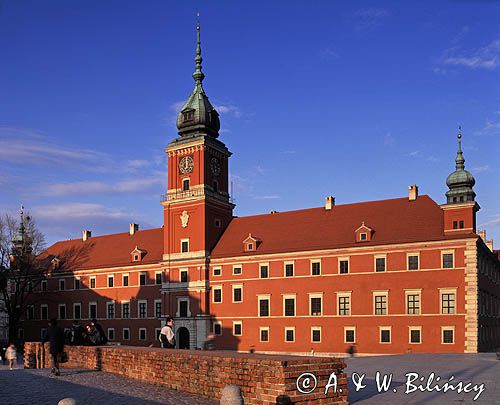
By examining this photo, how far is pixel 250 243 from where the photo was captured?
50312 mm

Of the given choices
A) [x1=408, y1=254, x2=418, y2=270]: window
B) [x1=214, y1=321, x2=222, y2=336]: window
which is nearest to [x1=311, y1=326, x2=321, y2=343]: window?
[x1=408, y1=254, x2=418, y2=270]: window

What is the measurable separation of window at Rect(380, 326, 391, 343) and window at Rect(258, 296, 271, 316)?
10.4 meters

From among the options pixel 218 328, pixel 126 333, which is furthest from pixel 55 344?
pixel 126 333

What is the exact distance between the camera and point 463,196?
4088 cm

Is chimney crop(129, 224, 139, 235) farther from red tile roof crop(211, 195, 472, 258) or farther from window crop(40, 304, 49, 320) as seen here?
red tile roof crop(211, 195, 472, 258)

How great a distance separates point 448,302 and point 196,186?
25985 mm

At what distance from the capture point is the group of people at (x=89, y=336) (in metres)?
19.9

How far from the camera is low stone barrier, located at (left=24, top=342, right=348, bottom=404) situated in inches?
413

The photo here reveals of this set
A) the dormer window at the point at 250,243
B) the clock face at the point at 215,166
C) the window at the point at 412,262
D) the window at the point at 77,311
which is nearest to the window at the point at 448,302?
the window at the point at 412,262

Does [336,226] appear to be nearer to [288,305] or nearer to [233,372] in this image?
[288,305]

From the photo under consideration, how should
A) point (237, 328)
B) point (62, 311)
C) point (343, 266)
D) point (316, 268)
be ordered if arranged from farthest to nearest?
1. point (62, 311)
2. point (237, 328)
3. point (316, 268)
4. point (343, 266)

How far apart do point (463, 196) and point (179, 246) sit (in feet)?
89.1

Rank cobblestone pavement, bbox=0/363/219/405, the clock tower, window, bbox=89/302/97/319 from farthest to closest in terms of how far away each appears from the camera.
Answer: window, bbox=89/302/97/319, the clock tower, cobblestone pavement, bbox=0/363/219/405

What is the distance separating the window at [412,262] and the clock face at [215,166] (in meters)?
22.3
